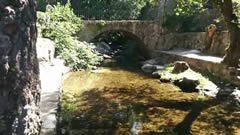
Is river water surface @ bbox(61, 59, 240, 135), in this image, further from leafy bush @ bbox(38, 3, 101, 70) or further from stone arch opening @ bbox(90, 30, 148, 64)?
stone arch opening @ bbox(90, 30, 148, 64)

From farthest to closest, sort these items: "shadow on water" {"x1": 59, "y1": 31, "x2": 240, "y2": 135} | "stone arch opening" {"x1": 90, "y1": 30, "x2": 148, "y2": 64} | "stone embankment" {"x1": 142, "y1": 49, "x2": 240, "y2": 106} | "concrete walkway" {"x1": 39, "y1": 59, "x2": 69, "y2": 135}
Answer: "stone arch opening" {"x1": 90, "y1": 30, "x2": 148, "y2": 64} → "stone embankment" {"x1": 142, "y1": 49, "x2": 240, "y2": 106} → "shadow on water" {"x1": 59, "y1": 31, "x2": 240, "y2": 135} → "concrete walkway" {"x1": 39, "y1": 59, "x2": 69, "y2": 135}

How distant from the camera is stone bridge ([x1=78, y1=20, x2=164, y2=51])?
21859mm

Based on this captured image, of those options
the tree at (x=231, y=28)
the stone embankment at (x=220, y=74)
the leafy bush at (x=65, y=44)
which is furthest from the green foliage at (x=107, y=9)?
the tree at (x=231, y=28)

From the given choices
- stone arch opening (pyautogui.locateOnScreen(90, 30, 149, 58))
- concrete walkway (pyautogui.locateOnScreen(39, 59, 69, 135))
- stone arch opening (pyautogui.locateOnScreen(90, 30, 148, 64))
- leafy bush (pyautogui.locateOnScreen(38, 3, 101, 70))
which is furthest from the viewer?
stone arch opening (pyautogui.locateOnScreen(90, 30, 149, 58))

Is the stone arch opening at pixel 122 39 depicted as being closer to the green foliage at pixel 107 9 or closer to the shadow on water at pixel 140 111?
the green foliage at pixel 107 9

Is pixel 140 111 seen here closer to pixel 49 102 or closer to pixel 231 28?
pixel 49 102

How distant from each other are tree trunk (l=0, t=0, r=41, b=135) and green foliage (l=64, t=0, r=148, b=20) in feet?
88.5

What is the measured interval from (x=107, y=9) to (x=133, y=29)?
25.9ft

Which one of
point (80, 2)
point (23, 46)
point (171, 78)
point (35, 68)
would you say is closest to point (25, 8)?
point (23, 46)

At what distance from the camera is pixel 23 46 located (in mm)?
3002

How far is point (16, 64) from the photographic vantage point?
9.59ft

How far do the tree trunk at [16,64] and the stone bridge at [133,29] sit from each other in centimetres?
1861

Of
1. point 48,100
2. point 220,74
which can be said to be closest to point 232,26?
point 220,74

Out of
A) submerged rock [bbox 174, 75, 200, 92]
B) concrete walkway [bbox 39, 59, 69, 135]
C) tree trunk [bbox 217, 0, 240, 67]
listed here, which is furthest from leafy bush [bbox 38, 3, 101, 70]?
tree trunk [bbox 217, 0, 240, 67]
